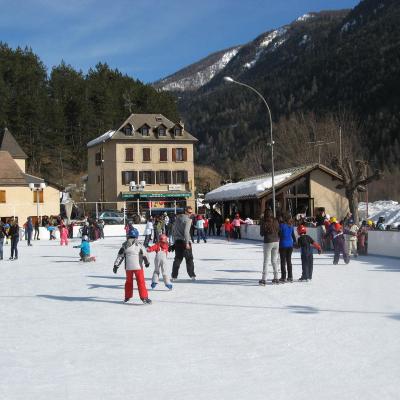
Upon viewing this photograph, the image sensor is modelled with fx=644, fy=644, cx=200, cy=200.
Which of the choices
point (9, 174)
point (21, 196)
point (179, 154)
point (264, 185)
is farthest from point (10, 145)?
point (264, 185)

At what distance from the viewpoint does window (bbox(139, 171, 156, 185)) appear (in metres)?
62.9

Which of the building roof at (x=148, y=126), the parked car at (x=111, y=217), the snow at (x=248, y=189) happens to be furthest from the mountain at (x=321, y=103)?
the parked car at (x=111, y=217)

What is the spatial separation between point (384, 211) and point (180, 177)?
20.5 m

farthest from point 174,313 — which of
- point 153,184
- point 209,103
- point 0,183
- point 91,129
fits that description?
point 209,103

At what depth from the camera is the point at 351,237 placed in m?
20.9

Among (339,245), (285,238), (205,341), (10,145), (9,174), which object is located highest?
(10,145)

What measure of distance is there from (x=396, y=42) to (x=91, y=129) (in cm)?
6697

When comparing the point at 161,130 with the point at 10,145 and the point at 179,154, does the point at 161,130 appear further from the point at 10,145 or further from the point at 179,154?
the point at 10,145

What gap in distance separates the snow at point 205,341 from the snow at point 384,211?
3658 cm

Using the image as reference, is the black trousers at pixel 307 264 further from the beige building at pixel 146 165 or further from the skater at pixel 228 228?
the beige building at pixel 146 165

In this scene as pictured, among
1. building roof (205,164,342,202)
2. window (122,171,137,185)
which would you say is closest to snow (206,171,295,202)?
building roof (205,164,342,202)

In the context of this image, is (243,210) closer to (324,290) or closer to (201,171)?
(324,290)

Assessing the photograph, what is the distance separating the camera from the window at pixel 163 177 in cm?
6340

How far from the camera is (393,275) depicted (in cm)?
1537
